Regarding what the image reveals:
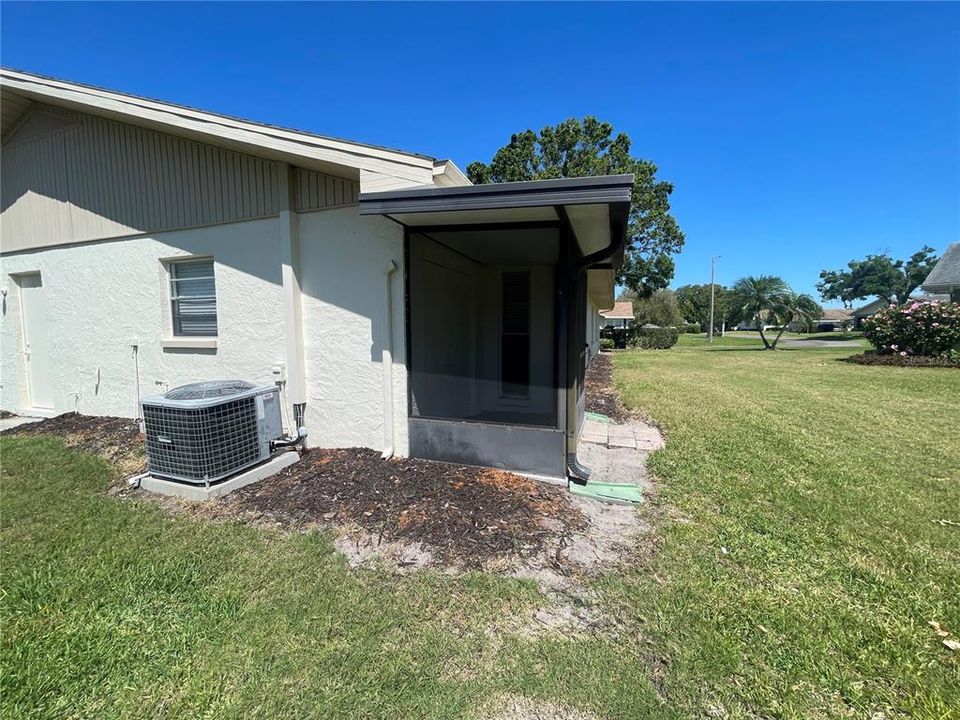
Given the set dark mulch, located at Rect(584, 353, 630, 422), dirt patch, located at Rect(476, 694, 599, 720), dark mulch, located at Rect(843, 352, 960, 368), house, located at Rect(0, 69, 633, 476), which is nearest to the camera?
dirt patch, located at Rect(476, 694, 599, 720)

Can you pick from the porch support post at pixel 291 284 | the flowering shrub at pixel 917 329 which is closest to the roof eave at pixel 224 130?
the porch support post at pixel 291 284

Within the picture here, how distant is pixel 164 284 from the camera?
20.6 ft

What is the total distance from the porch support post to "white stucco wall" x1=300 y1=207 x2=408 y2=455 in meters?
0.07

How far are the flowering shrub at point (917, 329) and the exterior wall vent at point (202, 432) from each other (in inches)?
814

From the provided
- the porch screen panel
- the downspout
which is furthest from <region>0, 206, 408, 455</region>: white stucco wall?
the downspout

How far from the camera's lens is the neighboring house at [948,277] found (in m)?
18.1

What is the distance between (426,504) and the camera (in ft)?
12.7

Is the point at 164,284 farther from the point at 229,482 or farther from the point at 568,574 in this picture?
the point at 568,574

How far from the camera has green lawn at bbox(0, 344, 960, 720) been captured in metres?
2.00

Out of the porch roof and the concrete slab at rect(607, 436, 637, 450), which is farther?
the concrete slab at rect(607, 436, 637, 450)

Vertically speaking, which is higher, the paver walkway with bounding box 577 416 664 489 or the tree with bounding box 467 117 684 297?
the tree with bounding box 467 117 684 297

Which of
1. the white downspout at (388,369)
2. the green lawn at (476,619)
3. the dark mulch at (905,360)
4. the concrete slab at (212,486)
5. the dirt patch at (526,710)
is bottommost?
the dirt patch at (526,710)

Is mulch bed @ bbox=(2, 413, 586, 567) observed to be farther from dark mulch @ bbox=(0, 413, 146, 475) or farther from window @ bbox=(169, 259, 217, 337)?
window @ bbox=(169, 259, 217, 337)

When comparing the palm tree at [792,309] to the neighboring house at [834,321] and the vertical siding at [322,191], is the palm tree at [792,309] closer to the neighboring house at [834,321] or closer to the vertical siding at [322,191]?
the vertical siding at [322,191]
